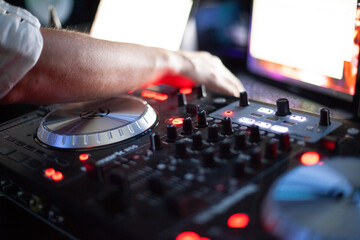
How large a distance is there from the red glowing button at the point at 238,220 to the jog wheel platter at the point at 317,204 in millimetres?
28

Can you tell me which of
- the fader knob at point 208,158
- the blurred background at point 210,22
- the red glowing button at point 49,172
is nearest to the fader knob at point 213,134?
the fader knob at point 208,158

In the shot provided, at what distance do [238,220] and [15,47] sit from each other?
0.56 metres

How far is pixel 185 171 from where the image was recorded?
0.67 metres

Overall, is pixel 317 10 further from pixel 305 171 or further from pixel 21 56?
pixel 21 56

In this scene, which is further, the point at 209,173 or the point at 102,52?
the point at 102,52

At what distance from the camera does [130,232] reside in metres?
0.53

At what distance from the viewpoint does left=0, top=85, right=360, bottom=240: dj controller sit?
0.52 metres

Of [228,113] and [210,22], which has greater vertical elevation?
[210,22]

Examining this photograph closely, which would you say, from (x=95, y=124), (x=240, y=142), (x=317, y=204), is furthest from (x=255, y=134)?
(x=95, y=124)

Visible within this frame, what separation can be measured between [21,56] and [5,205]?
41cm

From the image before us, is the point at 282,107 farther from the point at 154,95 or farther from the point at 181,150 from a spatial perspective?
the point at 154,95

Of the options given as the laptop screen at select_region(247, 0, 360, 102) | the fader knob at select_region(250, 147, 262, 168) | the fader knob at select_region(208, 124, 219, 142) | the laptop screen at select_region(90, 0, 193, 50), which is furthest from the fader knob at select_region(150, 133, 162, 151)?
the laptop screen at select_region(90, 0, 193, 50)

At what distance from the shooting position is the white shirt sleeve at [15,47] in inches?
29.7

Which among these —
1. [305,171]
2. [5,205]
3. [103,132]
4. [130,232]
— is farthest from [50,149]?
[305,171]
